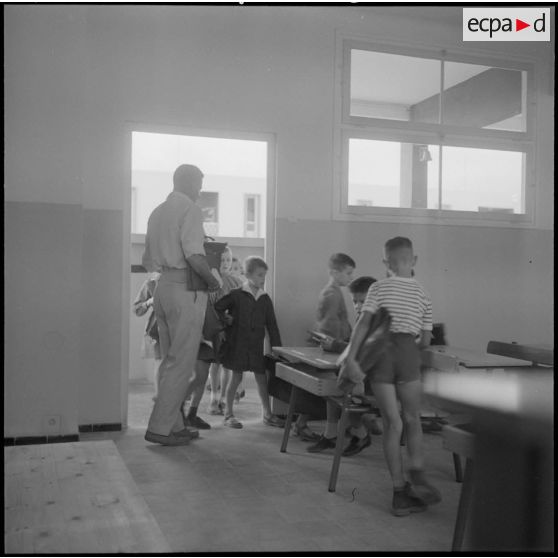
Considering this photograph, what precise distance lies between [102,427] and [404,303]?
60.3 inches

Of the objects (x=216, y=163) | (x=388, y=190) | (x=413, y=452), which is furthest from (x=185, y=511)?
(x=216, y=163)

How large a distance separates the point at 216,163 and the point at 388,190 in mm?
1141

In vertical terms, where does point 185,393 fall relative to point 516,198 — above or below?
below

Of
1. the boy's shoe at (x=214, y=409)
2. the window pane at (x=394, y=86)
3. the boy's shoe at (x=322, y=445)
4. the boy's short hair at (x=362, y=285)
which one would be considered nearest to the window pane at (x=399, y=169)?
the window pane at (x=394, y=86)

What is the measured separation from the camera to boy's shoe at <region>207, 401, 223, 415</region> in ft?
8.67

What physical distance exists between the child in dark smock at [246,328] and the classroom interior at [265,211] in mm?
190

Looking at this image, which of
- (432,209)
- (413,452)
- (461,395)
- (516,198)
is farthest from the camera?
(432,209)

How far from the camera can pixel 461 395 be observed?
0.90 metres

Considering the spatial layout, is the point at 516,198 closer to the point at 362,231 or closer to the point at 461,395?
the point at 362,231

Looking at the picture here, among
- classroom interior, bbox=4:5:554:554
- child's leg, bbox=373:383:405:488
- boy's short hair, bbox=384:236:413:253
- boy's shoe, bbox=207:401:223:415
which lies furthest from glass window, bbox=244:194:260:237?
boy's short hair, bbox=384:236:413:253

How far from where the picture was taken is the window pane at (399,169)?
6.88ft

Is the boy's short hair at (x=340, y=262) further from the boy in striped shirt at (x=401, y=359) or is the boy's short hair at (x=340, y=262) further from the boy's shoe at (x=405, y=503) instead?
the boy's shoe at (x=405, y=503)

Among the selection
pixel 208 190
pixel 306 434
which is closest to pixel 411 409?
pixel 306 434

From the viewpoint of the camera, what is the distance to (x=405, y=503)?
150 centimetres
